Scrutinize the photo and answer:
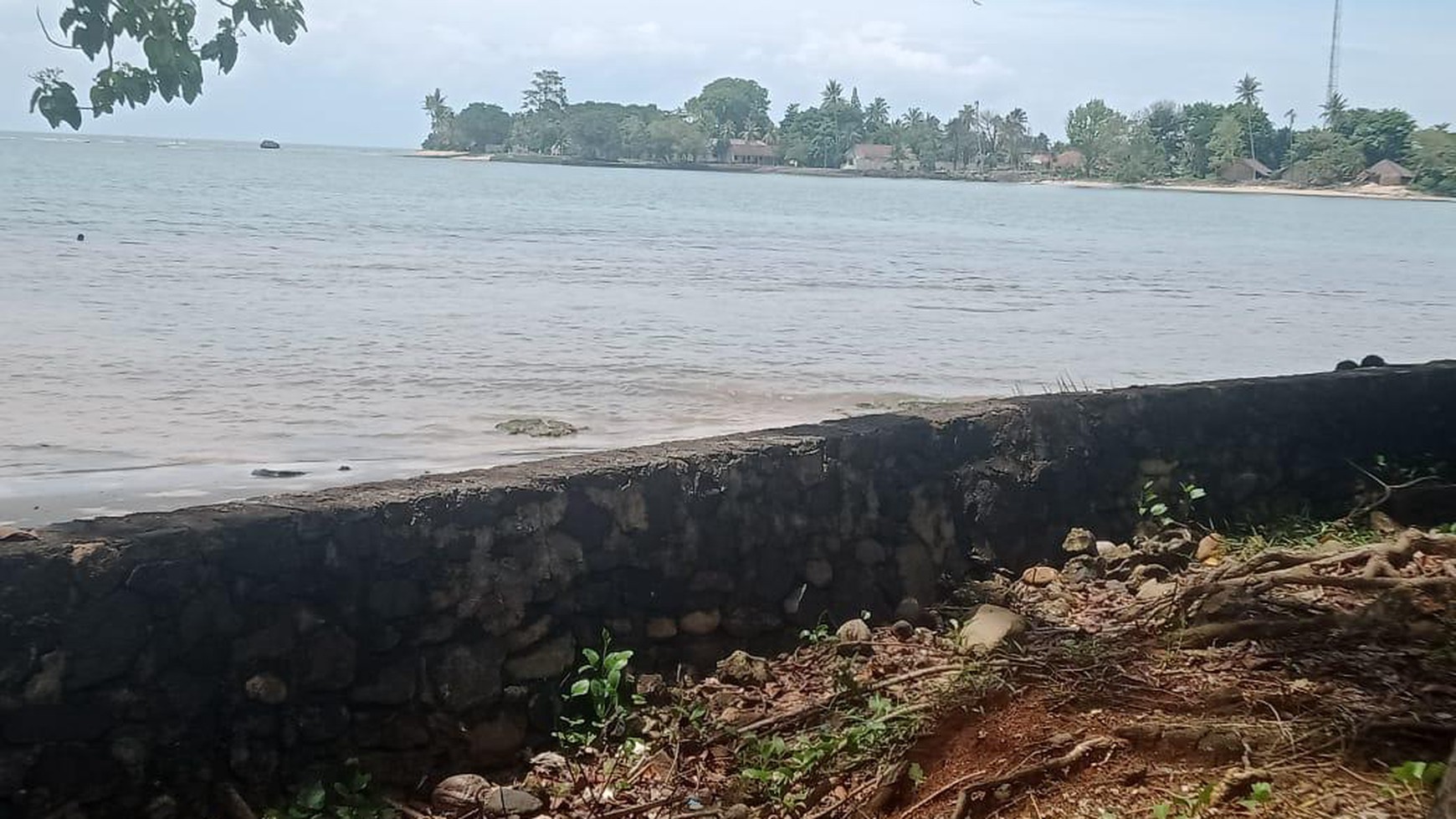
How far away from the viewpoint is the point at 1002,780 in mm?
3676

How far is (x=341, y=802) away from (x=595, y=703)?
847mm

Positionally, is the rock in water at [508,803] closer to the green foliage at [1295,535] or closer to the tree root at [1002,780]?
the tree root at [1002,780]

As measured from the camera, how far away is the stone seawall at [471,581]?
136 inches

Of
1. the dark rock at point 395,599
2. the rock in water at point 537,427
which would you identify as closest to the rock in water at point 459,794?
the dark rock at point 395,599

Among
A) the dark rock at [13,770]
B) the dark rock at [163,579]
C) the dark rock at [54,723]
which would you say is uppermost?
the dark rock at [163,579]

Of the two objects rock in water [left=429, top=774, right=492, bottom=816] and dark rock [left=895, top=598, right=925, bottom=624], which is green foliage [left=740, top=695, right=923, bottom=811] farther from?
dark rock [left=895, top=598, right=925, bottom=624]

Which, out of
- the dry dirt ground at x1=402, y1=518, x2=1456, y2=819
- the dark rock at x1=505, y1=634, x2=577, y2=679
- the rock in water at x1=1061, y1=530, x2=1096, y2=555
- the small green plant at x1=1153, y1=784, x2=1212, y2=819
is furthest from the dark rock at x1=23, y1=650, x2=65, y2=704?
the rock in water at x1=1061, y1=530, x2=1096, y2=555

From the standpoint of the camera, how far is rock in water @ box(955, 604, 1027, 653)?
15.7ft

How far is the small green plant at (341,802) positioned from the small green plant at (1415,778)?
2548mm

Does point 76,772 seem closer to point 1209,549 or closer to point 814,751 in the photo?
point 814,751

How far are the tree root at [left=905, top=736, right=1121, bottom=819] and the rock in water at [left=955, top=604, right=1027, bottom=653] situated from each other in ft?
2.90

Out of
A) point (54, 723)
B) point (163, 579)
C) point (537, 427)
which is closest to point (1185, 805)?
point (163, 579)

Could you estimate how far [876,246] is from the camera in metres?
38.3

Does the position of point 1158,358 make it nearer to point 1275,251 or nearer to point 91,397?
point 91,397
